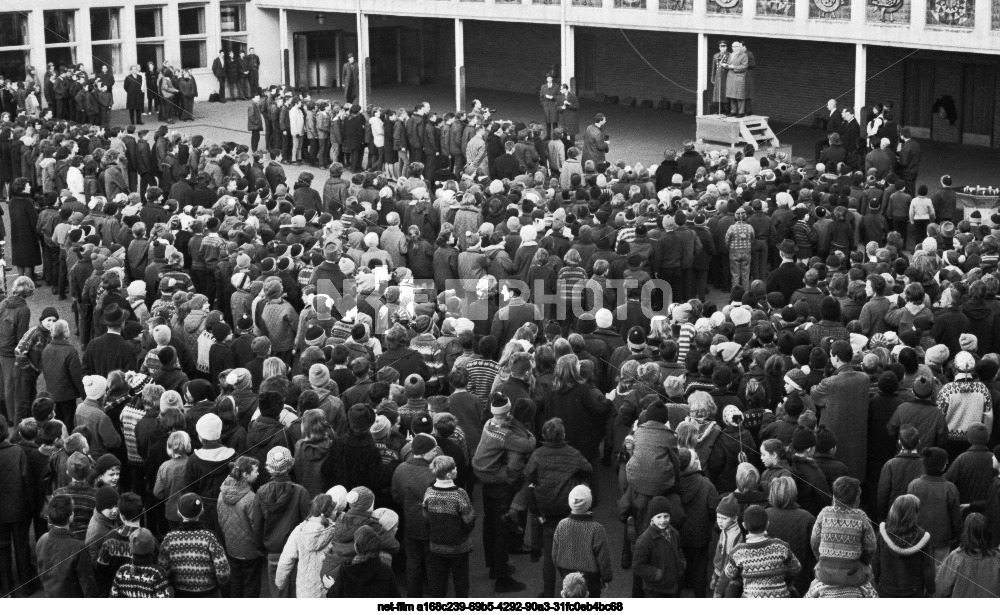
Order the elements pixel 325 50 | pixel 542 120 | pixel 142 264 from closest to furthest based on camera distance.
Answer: pixel 142 264 → pixel 542 120 → pixel 325 50

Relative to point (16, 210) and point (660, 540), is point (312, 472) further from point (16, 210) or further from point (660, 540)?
point (16, 210)

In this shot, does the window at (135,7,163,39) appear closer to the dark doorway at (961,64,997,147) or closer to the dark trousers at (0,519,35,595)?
the dark doorway at (961,64,997,147)

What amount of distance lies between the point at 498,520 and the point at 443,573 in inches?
31.8

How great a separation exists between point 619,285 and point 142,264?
574 cm

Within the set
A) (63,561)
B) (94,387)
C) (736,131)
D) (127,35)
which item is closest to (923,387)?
(63,561)

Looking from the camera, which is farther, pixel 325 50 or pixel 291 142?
pixel 325 50

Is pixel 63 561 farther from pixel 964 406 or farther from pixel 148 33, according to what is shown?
pixel 148 33

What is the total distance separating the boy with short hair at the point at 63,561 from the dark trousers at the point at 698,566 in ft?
13.3

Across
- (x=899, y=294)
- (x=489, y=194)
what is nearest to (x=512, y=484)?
(x=899, y=294)

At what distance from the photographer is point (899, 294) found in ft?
45.0

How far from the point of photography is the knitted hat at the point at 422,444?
31.5 feet

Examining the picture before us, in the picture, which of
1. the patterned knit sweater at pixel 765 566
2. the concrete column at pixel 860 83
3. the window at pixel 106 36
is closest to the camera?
the patterned knit sweater at pixel 765 566

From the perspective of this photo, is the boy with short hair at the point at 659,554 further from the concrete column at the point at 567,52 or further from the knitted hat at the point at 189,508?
the concrete column at the point at 567,52

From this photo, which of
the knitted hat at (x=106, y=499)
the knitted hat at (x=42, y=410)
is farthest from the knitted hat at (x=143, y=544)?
the knitted hat at (x=42, y=410)
